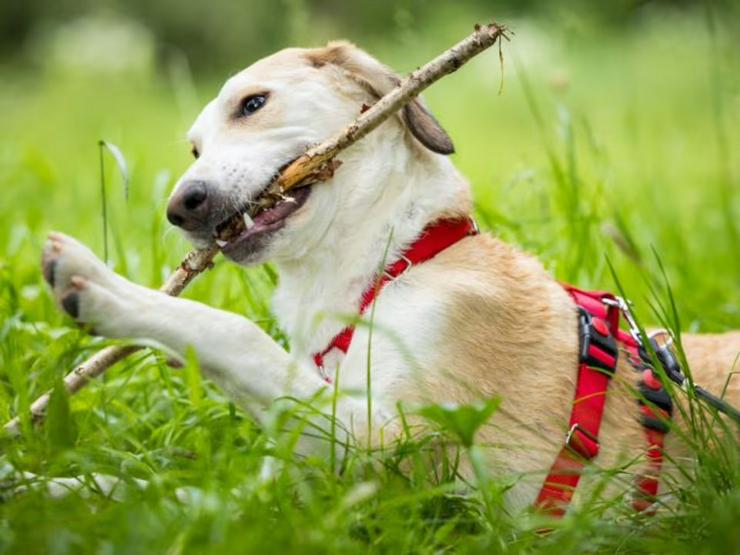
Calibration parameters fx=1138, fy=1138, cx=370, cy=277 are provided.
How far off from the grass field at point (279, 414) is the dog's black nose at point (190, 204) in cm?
35

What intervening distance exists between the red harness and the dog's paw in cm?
76

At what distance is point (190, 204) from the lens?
3309 mm

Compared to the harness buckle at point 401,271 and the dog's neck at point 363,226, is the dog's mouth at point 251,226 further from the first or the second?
the harness buckle at point 401,271

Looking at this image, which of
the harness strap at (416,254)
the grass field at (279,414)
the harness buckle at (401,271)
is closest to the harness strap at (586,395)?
the grass field at (279,414)

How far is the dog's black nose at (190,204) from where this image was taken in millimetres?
3307

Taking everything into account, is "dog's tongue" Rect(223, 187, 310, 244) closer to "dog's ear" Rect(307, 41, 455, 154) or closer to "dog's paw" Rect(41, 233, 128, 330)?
"dog's ear" Rect(307, 41, 455, 154)

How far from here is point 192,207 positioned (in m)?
3.31

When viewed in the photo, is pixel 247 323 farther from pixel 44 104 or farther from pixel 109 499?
pixel 44 104

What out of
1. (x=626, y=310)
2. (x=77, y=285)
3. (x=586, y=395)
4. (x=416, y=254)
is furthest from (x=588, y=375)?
(x=77, y=285)

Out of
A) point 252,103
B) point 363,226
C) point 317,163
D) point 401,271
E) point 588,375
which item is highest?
point 252,103

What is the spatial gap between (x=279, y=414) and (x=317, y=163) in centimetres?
88

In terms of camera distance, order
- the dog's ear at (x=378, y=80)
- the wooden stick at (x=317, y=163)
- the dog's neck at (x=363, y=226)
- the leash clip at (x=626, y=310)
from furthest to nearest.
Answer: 1. the dog's ear at (x=378, y=80)
2. the dog's neck at (x=363, y=226)
3. the leash clip at (x=626, y=310)
4. the wooden stick at (x=317, y=163)

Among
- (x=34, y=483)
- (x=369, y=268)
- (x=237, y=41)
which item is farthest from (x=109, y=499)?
(x=237, y=41)

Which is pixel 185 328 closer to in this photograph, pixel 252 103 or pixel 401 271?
pixel 401 271
